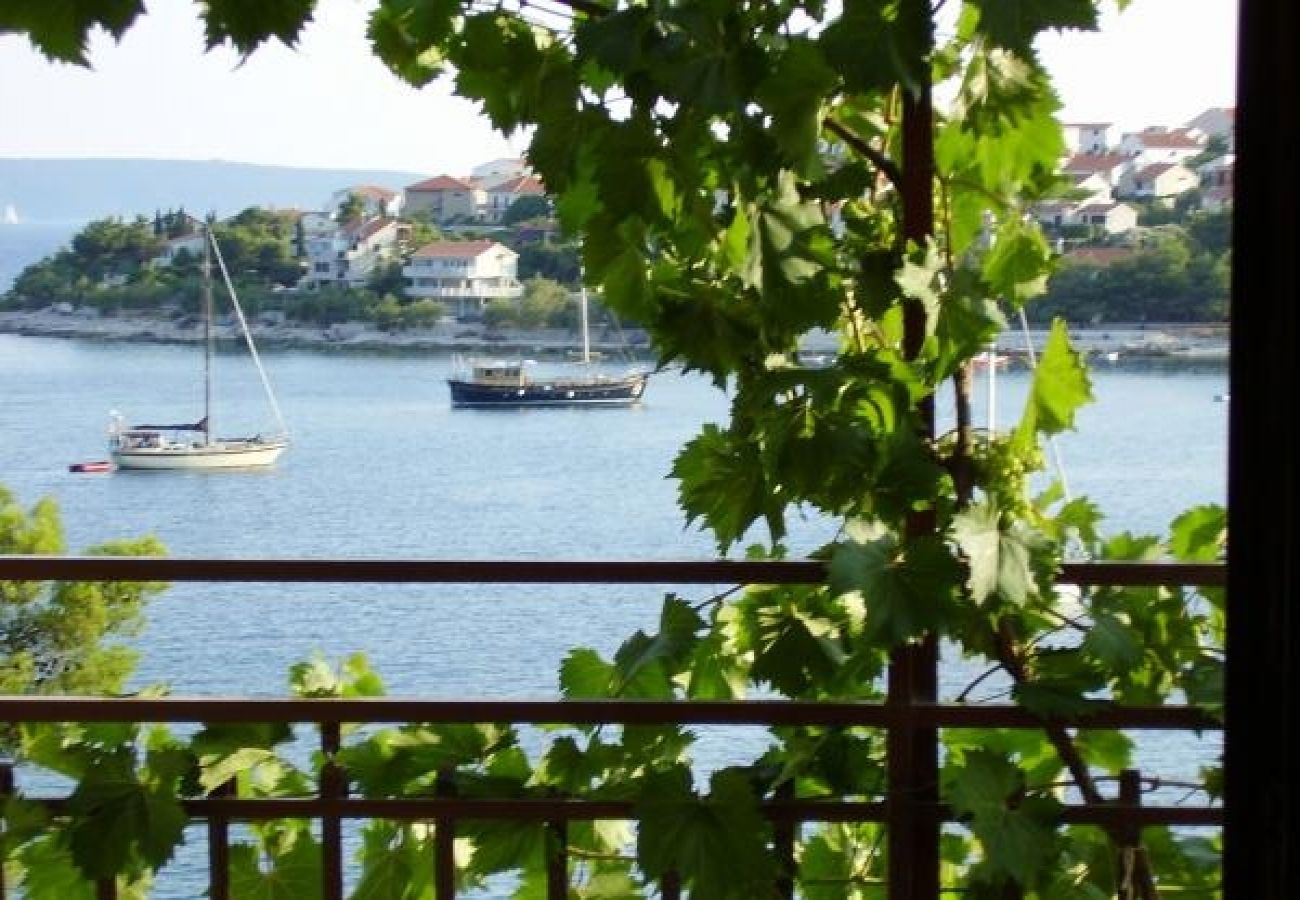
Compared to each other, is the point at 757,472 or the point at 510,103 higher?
the point at 510,103

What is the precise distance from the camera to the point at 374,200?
15.1m

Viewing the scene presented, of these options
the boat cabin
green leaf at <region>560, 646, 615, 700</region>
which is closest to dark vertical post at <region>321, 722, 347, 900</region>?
green leaf at <region>560, 646, 615, 700</region>

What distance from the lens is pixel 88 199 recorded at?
2445 cm

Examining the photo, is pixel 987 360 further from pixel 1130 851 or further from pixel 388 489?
pixel 388 489

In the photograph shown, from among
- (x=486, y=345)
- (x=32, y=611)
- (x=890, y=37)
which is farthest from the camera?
(x=486, y=345)

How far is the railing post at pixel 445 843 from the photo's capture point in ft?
5.25

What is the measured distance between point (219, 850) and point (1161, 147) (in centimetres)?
326

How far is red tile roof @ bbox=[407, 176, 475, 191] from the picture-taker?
38.1 ft

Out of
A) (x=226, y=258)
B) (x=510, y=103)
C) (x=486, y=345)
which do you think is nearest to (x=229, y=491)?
(x=226, y=258)

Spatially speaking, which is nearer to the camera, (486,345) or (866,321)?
(866,321)

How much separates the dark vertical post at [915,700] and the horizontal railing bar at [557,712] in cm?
3

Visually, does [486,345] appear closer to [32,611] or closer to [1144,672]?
[32,611]


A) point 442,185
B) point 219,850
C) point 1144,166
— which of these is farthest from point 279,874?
point 442,185

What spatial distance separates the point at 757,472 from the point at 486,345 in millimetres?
14379
